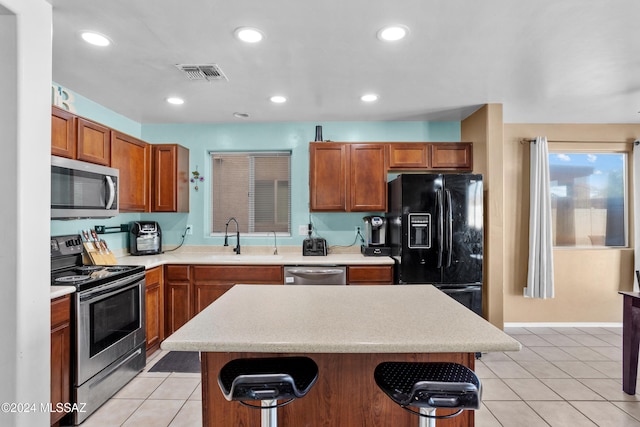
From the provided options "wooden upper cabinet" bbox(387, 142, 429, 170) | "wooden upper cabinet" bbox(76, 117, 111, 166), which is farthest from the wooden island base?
"wooden upper cabinet" bbox(387, 142, 429, 170)

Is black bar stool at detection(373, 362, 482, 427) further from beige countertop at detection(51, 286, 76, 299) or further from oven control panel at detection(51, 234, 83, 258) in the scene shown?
oven control panel at detection(51, 234, 83, 258)

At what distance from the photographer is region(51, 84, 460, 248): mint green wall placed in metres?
4.01

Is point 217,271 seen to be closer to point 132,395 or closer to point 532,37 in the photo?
point 132,395

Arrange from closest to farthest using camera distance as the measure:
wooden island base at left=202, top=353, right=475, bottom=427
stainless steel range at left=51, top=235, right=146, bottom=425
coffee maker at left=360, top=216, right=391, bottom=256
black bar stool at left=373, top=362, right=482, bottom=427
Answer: black bar stool at left=373, top=362, right=482, bottom=427 < wooden island base at left=202, top=353, right=475, bottom=427 < stainless steel range at left=51, top=235, right=146, bottom=425 < coffee maker at left=360, top=216, right=391, bottom=256

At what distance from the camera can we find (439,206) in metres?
3.20

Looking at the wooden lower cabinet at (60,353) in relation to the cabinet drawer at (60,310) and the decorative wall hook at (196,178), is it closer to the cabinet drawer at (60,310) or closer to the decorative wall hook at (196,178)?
the cabinet drawer at (60,310)

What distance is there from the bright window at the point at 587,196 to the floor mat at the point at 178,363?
14.4 ft

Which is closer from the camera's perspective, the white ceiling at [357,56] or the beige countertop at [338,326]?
the beige countertop at [338,326]

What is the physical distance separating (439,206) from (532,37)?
153 cm

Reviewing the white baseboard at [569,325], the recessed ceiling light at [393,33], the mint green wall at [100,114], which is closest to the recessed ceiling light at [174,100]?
the mint green wall at [100,114]

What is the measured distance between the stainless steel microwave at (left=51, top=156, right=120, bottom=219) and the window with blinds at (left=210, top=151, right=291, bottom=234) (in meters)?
1.34

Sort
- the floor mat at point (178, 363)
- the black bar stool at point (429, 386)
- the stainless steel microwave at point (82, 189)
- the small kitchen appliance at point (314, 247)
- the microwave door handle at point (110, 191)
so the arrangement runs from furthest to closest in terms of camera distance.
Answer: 1. the small kitchen appliance at point (314, 247)
2. the floor mat at point (178, 363)
3. the microwave door handle at point (110, 191)
4. the stainless steel microwave at point (82, 189)
5. the black bar stool at point (429, 386)

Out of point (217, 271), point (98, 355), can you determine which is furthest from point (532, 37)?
point (98, 355)

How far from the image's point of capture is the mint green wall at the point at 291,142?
13.1ft
